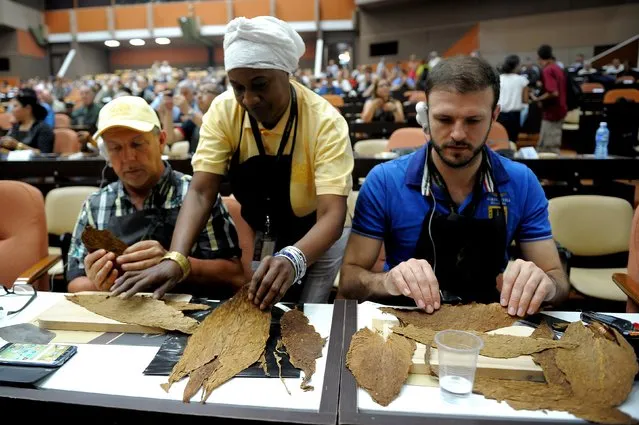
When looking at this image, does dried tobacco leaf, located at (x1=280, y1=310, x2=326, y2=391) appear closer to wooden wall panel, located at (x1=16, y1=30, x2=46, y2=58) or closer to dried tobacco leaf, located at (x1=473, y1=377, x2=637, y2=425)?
dried tobacco leaf, located at (x1=473, y1=377, x2=637, y2=425)

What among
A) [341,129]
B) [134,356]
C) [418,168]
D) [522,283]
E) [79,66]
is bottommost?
[134,356]

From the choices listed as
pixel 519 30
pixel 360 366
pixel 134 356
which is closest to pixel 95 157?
pixel 134 356

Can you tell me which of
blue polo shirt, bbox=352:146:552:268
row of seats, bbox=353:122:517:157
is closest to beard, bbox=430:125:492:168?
blue polo shirt, bbox=352:146:552:268

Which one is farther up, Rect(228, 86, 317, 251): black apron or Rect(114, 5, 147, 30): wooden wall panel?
Rect(114, 5, 147, 30): wooden wall panel

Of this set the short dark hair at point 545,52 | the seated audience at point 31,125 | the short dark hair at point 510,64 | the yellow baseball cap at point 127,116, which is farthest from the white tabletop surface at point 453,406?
the short dark hair at point 545,52

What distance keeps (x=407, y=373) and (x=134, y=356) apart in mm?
606

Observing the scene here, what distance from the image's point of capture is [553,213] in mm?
2654

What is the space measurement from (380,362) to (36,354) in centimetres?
76

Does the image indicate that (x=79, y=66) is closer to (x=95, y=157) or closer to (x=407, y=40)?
(x=407, y=40)

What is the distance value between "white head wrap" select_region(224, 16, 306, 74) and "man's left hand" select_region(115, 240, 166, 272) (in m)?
0.59

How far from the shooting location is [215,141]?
170 centimetres

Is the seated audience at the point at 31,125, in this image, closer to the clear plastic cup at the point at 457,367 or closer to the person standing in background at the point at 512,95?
the clear plastic cup at the point at 457,367

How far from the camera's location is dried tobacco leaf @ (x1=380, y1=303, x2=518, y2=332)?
1201mm

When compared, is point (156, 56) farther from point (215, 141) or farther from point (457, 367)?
point (457, 367)
